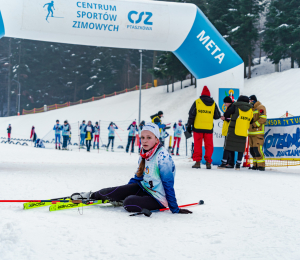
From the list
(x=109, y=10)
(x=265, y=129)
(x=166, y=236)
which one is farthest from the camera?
(x=265, y=129)

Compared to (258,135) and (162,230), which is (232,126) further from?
(162,230)

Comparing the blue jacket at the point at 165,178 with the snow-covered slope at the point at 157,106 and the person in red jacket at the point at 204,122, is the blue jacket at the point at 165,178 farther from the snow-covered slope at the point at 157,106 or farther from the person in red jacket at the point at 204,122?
the snow-covered slope at the point at 157,106

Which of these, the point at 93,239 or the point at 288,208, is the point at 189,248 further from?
the point at 288,208

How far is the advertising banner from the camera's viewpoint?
22.5ft

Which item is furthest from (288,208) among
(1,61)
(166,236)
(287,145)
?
(1,61)

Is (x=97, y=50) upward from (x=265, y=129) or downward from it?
upward

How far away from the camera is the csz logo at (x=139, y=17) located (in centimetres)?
Result: 658

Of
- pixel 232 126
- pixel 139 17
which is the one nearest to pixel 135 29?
pixel 139 17

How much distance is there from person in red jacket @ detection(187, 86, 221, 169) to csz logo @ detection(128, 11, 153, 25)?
2.05m

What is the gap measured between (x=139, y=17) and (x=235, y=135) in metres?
3.26

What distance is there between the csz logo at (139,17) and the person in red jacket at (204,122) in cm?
205

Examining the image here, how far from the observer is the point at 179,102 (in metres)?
28.2

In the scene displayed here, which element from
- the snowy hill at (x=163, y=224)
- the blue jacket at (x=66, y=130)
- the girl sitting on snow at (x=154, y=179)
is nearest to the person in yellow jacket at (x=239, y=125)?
the snowy hill at (x=163, y=224)

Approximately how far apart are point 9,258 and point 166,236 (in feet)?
3.79
